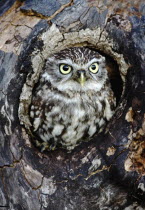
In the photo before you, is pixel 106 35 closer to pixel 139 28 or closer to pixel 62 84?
pixel 139 28

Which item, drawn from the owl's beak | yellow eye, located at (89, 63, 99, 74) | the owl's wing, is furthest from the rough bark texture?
the owl's beak

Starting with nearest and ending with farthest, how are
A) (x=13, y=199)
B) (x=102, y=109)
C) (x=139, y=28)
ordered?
1. (x=13, y=199)
2. (x=139, y=28)
3. (x=102, y=109)

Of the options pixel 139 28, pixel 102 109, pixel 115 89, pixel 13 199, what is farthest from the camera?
pixel 115 89

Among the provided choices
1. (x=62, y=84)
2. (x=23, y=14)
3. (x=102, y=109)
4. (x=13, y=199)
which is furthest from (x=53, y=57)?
(x=13, y=199)

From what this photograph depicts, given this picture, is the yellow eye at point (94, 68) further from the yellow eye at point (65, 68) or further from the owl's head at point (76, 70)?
the yellow eye at point (65, 68)

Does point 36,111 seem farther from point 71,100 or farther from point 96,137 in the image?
point 96,137

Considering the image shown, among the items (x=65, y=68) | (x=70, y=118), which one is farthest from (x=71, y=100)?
(x=65, y=68)

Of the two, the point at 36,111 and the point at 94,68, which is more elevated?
the point at 94,68
